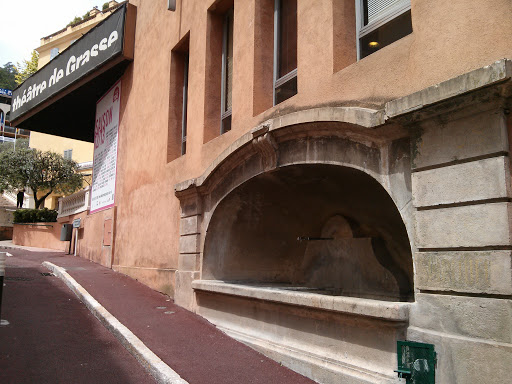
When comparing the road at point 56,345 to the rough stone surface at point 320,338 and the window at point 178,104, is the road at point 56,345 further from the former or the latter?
the window at point 178,104

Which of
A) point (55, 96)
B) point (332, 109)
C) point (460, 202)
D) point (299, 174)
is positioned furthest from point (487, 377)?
point (55, 96)

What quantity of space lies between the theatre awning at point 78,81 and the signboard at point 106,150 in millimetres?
594

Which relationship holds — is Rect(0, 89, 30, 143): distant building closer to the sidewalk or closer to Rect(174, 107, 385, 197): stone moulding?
the sidewalk

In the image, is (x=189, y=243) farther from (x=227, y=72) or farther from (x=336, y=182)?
(x=227, y=72)

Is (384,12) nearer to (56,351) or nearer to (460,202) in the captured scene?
(460,202)

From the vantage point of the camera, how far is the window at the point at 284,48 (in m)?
7.16

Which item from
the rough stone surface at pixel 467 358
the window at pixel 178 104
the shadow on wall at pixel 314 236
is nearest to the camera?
the rough stone surface at pixel 467 358

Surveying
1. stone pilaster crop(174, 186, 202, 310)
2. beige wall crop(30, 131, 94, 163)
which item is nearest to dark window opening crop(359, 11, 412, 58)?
stone pilaster crop(174, 186, 202, 310)

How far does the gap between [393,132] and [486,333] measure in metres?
2.09

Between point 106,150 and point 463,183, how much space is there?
42.9 feet

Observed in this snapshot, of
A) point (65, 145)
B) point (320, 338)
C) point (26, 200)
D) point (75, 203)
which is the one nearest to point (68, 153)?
point (65, 145)

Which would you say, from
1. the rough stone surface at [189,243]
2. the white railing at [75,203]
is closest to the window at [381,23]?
the rough stone surface at [189,243]

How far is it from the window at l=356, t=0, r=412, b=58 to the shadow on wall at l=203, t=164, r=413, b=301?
1828 millimetres

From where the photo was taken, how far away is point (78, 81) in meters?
14.8
